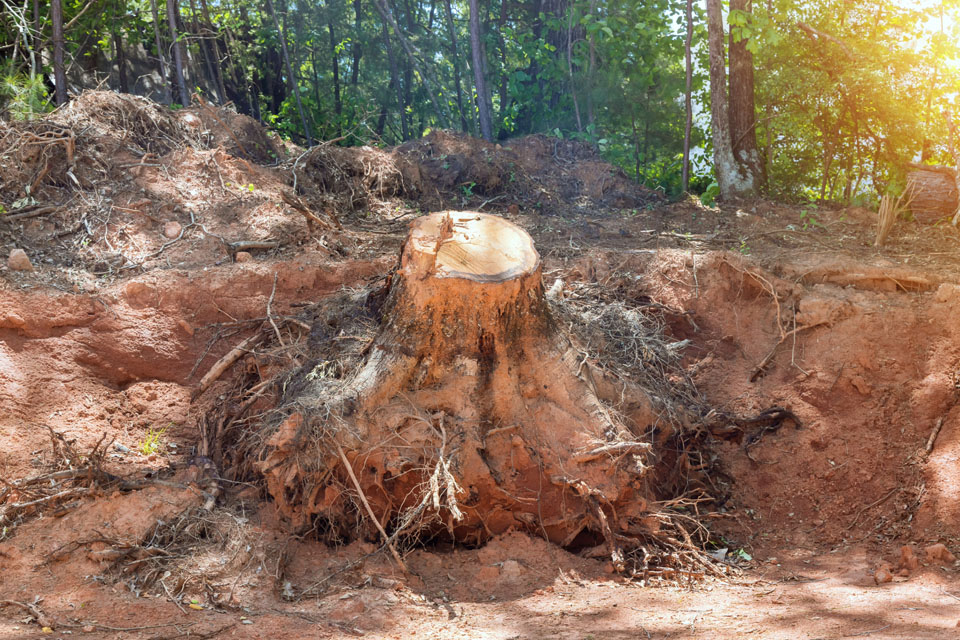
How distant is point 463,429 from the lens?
152 inches

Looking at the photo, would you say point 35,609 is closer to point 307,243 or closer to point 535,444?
point 535,444

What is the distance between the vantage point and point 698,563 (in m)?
3.71

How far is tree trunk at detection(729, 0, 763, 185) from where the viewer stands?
786 centimetres

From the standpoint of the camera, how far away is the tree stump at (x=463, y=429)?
378 centimetres

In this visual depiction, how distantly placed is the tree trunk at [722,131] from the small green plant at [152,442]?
18.9 ft

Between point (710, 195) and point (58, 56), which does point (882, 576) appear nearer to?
point (710, 195)

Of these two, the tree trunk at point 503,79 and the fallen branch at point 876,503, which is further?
the tree trunk at point 503,79

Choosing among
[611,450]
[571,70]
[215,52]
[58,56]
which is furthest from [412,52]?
[611,450]

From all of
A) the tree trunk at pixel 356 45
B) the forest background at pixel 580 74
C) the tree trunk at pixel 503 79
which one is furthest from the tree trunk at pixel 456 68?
the tree trunk at pixel 356 45

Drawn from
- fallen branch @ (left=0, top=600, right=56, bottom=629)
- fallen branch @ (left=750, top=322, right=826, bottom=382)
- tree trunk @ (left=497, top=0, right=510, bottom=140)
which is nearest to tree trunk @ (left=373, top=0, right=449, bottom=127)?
tree trunk @ (left=497, top=0, right=510, bottom=140)

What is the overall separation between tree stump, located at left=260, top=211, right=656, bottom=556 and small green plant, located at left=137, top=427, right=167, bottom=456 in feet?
2.59

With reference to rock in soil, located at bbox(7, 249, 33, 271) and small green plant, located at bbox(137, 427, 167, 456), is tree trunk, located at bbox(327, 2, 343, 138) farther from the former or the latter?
small green plant, located at bbox(137, 427, 167, 456)

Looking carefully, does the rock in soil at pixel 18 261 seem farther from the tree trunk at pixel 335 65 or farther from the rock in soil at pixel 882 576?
the tree trunk at pixel 335 65

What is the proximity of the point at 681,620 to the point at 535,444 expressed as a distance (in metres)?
1.16
